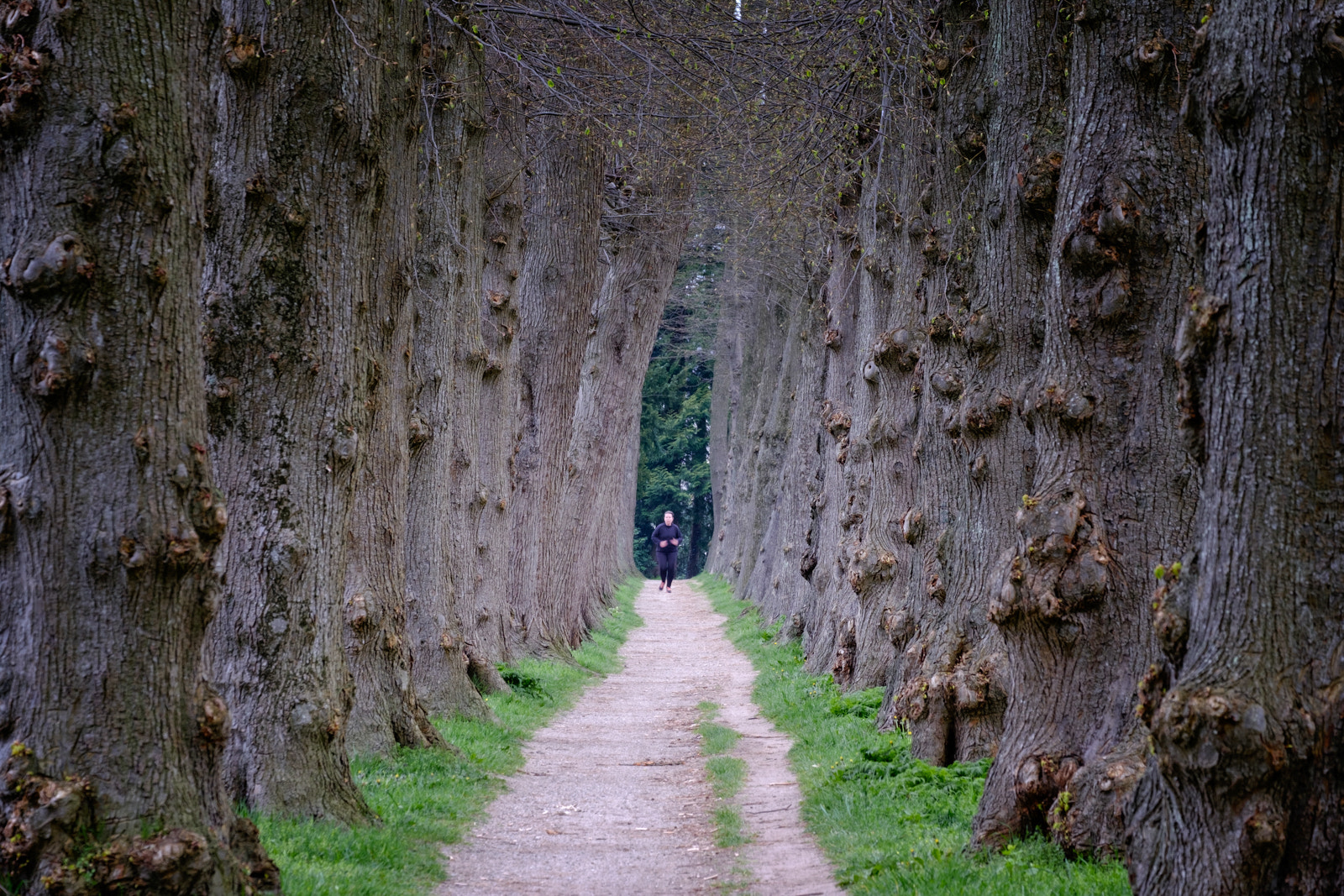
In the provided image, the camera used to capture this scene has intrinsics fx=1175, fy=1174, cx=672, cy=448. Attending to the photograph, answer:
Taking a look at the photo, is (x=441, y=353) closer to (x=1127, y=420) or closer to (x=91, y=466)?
(x=1127, y=420)

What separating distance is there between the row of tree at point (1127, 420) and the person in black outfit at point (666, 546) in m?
21.4

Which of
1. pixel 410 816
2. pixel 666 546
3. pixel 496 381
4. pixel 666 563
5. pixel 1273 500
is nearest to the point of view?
pixel 1273 500

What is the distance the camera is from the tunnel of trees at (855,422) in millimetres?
3682

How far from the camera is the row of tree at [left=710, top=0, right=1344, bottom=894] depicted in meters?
3.61

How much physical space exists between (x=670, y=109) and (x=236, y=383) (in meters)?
6.40

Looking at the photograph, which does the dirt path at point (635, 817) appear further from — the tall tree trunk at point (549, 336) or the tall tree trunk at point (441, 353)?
the tall tree trunk at point (549, 336)

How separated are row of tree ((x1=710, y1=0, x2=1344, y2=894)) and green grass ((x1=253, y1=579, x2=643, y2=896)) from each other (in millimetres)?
2863

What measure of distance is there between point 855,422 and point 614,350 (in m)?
6.84

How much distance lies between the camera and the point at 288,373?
Result: 6.38 metres

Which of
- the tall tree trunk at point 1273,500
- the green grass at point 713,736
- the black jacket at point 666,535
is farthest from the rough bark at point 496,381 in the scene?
the black jacket at point 666,535

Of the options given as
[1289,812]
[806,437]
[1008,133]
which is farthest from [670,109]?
[806,437]

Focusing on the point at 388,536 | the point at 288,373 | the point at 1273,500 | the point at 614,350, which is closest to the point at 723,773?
the point at 388,536

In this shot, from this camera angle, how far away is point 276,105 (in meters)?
6.46

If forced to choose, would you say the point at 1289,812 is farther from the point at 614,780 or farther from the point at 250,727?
the point at 614,780
